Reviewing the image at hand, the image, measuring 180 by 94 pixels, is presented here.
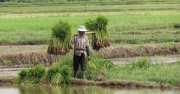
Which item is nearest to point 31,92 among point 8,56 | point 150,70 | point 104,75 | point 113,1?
point 104,75

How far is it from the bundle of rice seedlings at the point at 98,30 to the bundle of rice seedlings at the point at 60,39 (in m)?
0.96

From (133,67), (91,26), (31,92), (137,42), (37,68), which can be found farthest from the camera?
(137,42)

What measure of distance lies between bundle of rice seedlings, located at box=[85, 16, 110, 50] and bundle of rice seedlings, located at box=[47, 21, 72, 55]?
0.96m

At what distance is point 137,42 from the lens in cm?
1983

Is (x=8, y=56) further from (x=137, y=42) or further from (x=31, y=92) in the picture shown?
(x=137, y=42)

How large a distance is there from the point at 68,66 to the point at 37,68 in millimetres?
766

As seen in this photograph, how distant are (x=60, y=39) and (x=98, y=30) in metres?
1.52

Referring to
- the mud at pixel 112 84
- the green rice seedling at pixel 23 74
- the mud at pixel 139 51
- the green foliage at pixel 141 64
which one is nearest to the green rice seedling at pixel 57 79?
the mud at pixel 112 84

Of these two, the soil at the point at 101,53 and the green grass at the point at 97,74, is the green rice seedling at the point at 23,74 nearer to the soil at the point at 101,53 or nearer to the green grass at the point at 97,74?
the green grass at the point at 97,74

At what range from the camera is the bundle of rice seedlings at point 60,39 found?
1478 cm

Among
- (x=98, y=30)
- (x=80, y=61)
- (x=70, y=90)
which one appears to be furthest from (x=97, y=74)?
(x=98, y=30)

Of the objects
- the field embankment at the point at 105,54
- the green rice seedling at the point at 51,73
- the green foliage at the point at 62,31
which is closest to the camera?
the green rice seedling at the point at 51,73

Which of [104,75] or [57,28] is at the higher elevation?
[57,28]

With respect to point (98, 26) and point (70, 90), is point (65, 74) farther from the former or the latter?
point (98, 26)
